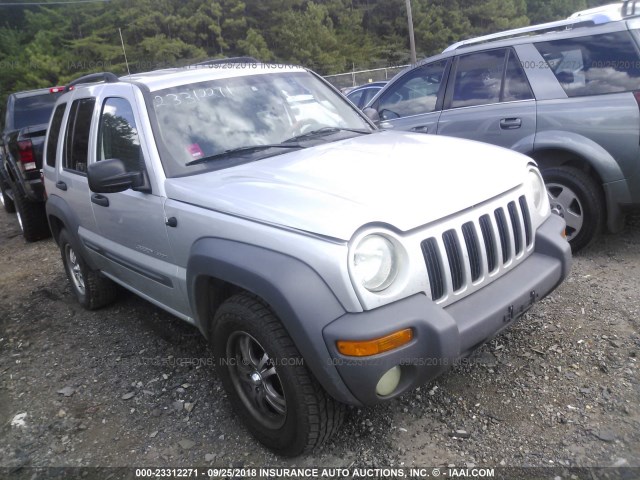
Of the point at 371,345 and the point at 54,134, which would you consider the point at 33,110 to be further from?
the point at 371,345

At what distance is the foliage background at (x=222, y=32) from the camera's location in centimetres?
3884

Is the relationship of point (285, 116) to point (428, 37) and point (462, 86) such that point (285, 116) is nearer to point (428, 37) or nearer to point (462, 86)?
point (462, 86)

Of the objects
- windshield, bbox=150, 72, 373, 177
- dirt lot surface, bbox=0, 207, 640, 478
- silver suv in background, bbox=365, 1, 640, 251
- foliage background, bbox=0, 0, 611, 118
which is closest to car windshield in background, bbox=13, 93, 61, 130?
dirt lot surface, bbox=0, 207, 640, 478

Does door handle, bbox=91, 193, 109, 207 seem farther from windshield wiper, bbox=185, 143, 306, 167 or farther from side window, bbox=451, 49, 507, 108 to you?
side window, bbox=451, 49, 507, 108

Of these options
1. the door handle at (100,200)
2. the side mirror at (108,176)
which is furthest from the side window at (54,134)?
the side mirror at (108,176)

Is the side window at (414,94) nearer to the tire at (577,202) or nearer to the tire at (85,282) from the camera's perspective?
the tire at (577,202)

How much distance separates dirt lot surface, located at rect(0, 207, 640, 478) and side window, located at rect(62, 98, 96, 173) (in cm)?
135

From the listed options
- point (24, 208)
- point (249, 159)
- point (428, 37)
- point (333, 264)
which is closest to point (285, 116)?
point (249, 159)

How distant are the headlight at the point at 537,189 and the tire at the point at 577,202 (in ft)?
4.55

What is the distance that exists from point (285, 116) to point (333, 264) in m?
1.65

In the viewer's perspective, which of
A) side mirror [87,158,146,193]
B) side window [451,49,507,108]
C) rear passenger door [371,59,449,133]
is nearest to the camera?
side mirror [87,158,146,193]

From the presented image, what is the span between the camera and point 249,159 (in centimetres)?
300

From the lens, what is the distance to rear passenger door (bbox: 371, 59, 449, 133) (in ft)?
17.1

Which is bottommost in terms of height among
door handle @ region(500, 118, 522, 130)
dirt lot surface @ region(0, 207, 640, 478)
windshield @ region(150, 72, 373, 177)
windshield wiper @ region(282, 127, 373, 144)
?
dirt lot surface @ region(0, 207, 640, 478)
